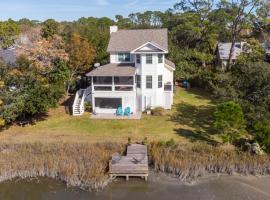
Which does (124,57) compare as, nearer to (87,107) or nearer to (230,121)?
(87,107)

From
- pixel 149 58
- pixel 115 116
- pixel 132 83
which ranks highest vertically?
pixel 149 58

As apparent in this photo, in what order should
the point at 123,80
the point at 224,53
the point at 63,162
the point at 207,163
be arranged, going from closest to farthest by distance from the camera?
the point at 63,162, the point at 207,163, the point at 123,80, the point at 224,53

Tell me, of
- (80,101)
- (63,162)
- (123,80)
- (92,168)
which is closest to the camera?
(92,168)

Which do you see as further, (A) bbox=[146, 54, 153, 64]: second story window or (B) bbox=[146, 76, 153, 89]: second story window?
(B) bbox=[146, 76, 153, 89]: second story window

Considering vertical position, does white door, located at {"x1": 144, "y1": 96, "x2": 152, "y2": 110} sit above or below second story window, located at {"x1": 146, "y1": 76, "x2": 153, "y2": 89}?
below

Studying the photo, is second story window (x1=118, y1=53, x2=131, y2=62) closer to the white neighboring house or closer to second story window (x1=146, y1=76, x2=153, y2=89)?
the white neighboring house

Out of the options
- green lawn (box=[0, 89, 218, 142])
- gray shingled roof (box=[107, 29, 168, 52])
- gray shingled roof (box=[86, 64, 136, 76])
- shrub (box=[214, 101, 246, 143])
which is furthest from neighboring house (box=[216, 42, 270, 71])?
shrub (box=[214, 101, 246, 143])

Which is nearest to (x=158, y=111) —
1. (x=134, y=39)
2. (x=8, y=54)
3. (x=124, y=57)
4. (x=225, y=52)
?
(x=124, y=57)
